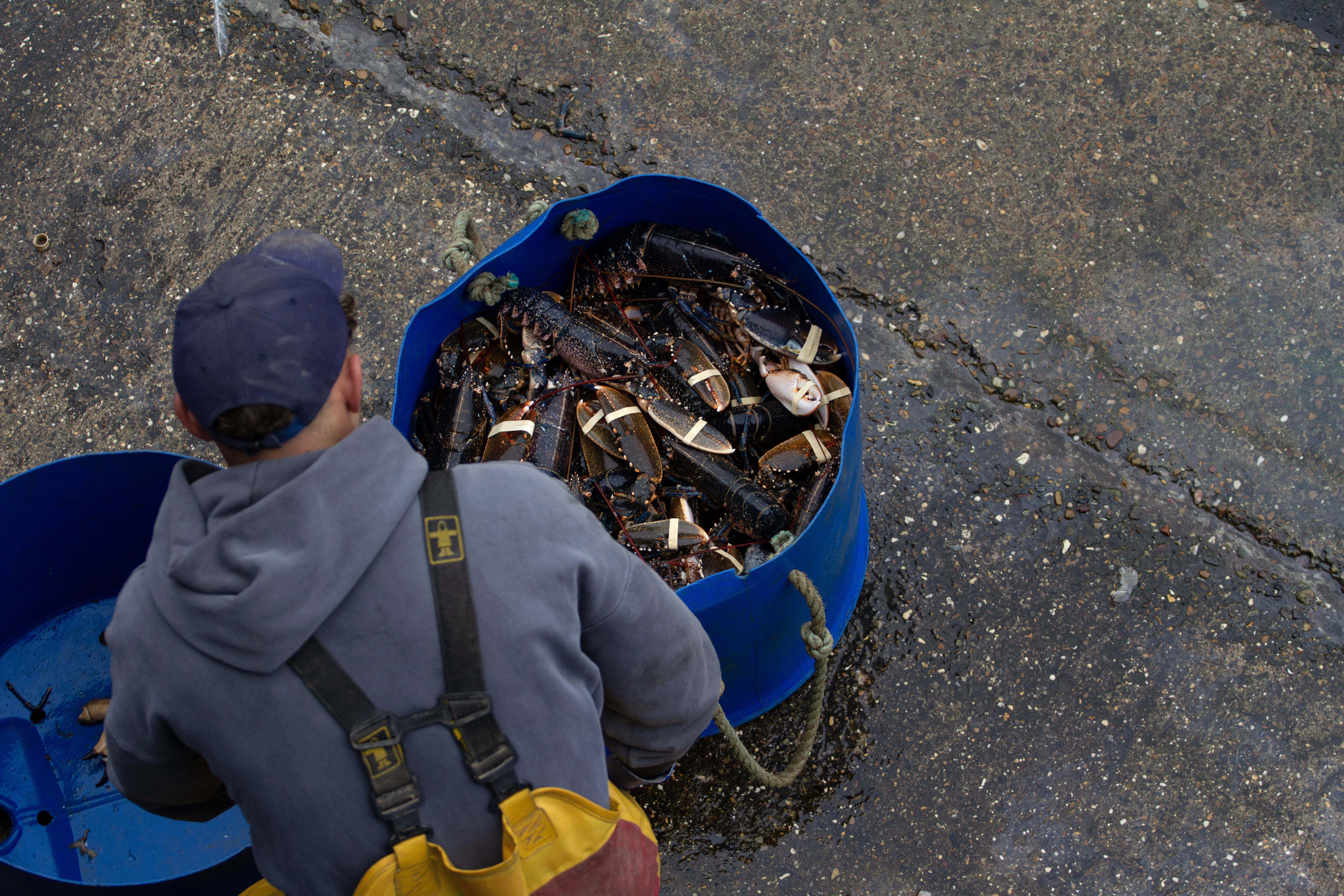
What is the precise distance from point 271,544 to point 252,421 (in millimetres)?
209

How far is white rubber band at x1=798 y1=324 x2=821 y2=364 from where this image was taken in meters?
2.75

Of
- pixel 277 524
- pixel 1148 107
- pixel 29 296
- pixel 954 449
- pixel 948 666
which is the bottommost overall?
pixel 29 296

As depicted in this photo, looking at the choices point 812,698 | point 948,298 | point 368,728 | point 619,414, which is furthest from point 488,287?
point 948,298

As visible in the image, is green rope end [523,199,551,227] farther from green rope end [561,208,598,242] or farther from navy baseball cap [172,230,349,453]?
navy baseball cap [172,230,349,453]

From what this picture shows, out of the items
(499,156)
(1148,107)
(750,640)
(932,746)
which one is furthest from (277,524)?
(1148,107)

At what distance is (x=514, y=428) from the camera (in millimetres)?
2795

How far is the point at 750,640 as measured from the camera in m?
2.50

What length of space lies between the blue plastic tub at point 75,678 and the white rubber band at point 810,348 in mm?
1944

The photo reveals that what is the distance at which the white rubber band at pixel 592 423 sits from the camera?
285cm

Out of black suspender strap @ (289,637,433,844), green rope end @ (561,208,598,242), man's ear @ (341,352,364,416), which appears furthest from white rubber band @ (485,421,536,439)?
black suspender strap @ (289,637,433,844)

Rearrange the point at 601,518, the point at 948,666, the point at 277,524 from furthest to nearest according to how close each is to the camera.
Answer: the point at 948,666 → the point at 601,518 → the point at 277,524

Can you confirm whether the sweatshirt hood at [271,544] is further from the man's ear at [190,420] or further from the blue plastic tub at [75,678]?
the blue plastic tub at [75,678]

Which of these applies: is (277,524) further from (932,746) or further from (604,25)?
(604,25)

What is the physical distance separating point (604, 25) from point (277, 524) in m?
3.26
